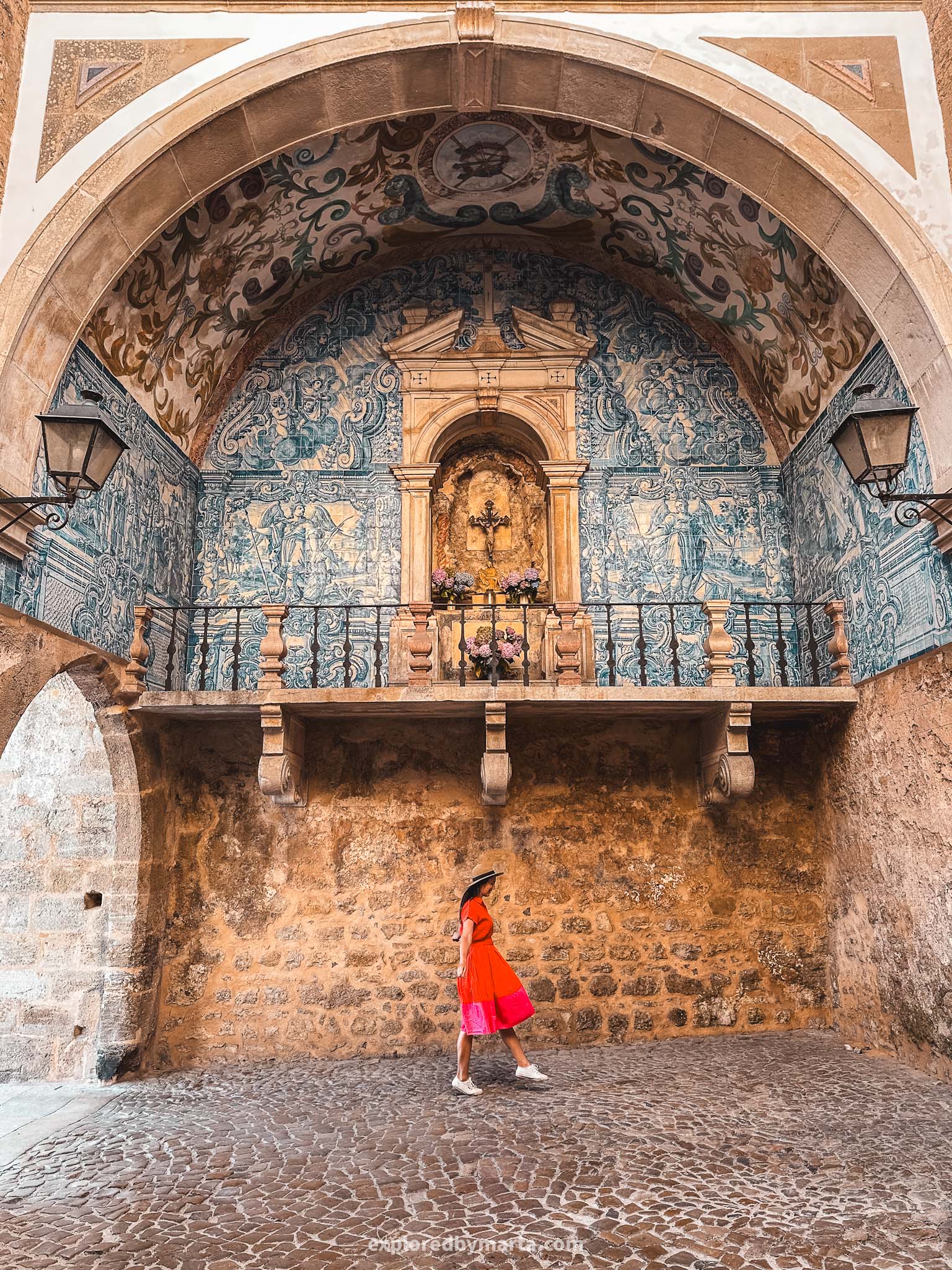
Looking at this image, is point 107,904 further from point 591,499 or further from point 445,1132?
point 591,499

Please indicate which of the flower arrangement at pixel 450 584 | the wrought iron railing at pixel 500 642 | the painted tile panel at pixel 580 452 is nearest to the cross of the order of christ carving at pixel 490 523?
the flower arrangement at pixel 450 584

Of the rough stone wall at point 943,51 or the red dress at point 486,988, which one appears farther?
the rough stone wall at point 943,51

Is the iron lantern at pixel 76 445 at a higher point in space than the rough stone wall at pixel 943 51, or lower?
lower

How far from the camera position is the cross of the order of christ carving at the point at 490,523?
8.00 metres

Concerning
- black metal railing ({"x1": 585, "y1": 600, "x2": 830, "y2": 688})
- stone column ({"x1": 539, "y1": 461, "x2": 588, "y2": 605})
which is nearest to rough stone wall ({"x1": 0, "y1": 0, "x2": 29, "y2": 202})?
stone column ({"x1": 539, "y1": 461, "x2": 588, "y2": 605})

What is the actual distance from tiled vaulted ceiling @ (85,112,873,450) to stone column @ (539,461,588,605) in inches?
73.1

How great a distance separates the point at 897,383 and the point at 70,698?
629cm

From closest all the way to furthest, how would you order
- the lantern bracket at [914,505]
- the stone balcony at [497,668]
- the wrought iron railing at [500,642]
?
the lantern bracket at [914,505]
the stone balcony at [497,668]
the wrought iron railing at [500,642]

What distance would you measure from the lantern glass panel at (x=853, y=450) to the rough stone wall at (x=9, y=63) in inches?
200

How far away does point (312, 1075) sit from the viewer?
5957 millimetres

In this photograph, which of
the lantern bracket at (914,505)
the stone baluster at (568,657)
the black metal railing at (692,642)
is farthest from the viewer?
the black metal railing at (692,642)

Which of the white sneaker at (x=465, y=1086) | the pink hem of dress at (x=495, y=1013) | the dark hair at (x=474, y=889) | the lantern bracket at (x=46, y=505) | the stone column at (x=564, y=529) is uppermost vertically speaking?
the stone column at (x=564, y=529)

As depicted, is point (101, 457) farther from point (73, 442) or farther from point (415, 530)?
point (415, 530)

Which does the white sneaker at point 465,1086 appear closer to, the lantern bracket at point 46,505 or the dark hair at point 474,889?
the dark hair at point 474,889
